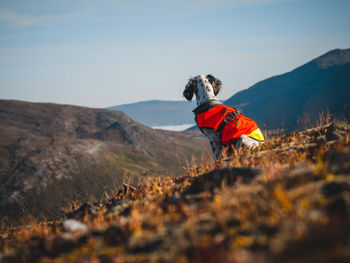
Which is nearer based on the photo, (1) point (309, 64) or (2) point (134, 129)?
(2) point (134, 129)

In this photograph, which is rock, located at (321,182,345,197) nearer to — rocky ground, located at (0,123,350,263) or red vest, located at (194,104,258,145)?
rocky ground, located at (0,123,350,263)

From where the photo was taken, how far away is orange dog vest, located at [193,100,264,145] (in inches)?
257

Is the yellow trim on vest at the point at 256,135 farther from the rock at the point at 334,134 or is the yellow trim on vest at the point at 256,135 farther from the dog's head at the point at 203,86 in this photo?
the dog's head at the point at 203,86

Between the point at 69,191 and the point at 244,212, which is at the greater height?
the point at 244,212

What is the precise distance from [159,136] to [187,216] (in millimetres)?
60783

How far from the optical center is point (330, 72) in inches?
3105

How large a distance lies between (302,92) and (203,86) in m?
81.5

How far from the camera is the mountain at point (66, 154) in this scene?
27.0m

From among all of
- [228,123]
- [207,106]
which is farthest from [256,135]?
[207,106]

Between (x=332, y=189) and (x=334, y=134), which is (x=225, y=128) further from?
(x=332, y=189)

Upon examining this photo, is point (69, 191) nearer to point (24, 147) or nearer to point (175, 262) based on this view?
point (24, 147)

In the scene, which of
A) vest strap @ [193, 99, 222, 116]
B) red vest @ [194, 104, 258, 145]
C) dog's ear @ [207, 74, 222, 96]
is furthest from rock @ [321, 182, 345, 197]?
dog's ear @ [207, 74, 222, 96]

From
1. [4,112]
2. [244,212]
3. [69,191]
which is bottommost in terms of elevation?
[69,191]

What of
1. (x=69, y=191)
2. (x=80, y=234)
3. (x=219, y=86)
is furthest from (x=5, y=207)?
(x=80, y=234)
